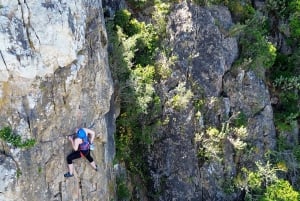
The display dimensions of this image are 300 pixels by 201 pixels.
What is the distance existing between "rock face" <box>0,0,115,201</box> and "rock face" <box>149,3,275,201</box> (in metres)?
5.20

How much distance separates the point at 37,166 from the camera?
1622cm

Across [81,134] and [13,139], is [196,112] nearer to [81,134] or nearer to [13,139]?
[81,134]

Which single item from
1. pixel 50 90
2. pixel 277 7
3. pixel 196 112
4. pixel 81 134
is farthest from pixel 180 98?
pixel 277 7

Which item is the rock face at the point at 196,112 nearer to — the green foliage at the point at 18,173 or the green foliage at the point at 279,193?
the green foliage at the point at 279,193

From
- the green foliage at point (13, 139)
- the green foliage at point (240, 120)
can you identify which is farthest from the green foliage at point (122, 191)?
the green foliage at point (240, 120)

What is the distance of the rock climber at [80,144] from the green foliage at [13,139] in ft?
6.24

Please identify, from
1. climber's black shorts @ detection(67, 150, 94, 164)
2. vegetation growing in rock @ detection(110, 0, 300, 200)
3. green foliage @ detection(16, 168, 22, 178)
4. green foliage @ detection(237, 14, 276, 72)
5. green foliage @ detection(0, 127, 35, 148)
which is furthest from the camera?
green foliage @ detection(237, 14, 276, 72)

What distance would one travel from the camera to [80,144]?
55.8 feet

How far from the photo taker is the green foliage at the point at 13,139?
15.1m

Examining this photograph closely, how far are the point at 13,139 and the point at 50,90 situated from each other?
221 centimetres

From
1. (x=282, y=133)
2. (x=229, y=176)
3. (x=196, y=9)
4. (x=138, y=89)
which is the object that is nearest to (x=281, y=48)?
(x=282, y=133)

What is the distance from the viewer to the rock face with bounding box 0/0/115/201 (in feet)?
48.5

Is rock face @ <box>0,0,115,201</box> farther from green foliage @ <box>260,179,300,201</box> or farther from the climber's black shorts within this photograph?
green foliage @ <box>260,179,300,201</box>

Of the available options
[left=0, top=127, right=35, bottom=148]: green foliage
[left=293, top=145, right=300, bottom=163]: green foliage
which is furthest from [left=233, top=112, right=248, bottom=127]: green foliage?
[left=0, top=127, right=35, bottom=148]: green foliage
